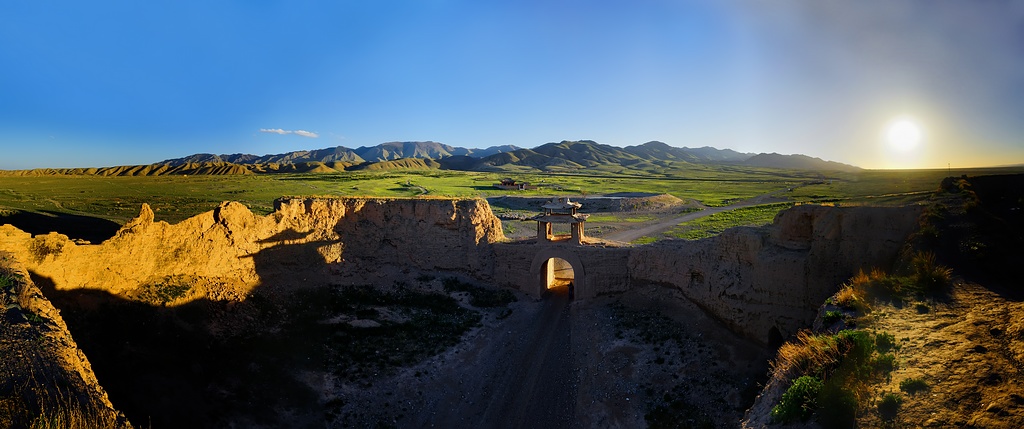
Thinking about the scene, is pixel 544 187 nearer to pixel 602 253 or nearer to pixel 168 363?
pixel 602 253

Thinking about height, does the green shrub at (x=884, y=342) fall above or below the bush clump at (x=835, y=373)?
above

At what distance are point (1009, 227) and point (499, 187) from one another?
81939 mm

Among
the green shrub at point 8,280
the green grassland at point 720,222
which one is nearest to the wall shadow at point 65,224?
the green shrub at point 8,280

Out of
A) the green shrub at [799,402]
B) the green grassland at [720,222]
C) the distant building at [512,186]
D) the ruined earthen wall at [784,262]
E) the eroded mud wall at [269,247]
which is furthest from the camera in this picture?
the distant building at [512,186]

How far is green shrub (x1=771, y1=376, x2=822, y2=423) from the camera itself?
8.31 metres

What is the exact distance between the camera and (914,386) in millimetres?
8016

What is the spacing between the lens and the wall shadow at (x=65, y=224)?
90.5 feet

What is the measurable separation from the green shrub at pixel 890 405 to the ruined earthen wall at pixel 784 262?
8.22 metres

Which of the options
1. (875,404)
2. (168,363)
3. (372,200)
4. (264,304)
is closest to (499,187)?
(372,200)

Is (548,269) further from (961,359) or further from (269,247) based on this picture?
(961,359)

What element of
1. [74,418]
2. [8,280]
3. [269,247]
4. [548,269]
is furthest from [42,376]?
→ [548,269]

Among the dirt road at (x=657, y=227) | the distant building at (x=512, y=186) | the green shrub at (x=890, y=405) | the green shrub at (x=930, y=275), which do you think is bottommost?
the dirt road at (x=657, y=227)

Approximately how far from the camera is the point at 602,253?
81.8 ft

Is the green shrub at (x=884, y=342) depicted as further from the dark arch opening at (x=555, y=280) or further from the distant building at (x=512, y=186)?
the distant building at (x=512, y=186)
